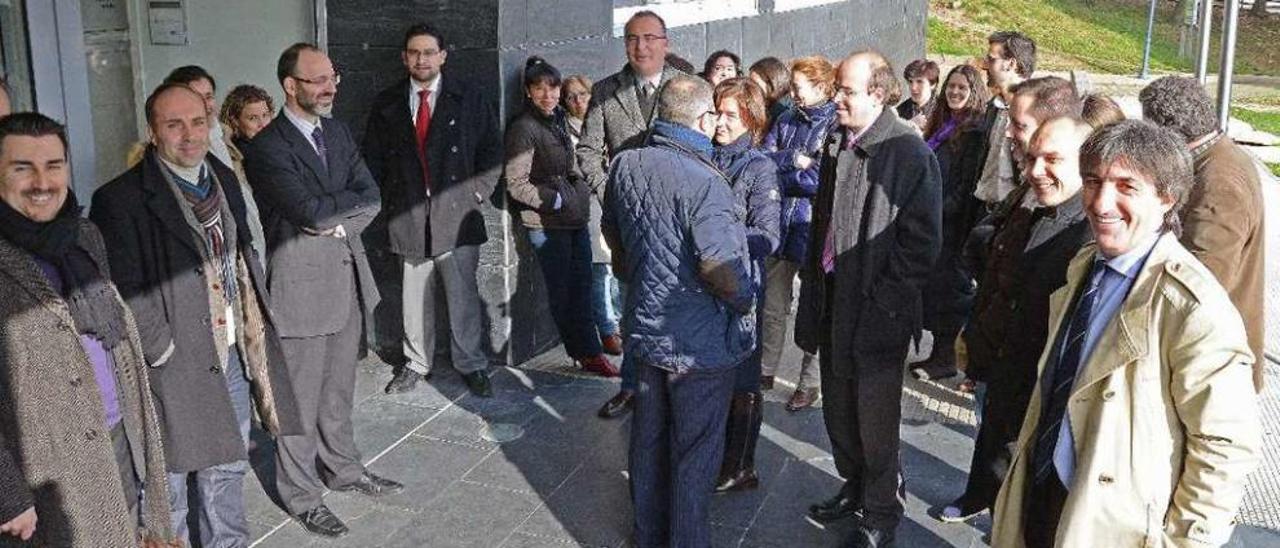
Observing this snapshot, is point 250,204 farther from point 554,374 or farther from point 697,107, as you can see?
point 554,374

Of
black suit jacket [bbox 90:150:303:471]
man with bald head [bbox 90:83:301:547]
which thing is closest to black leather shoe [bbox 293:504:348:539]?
man with bald head [bbox 90:83:301:547]

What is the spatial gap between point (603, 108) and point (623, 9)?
1.88 m

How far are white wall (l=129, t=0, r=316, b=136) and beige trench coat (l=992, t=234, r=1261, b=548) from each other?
17.3ft

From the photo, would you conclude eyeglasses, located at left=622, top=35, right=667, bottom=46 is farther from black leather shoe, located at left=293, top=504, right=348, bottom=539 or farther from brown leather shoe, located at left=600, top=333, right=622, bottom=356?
black leather shoe, located at left=293, top=504, right=348, bottom=539

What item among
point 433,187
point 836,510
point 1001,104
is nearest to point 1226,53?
point 1001,104

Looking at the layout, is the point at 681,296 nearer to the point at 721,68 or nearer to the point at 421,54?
the point at 421,54

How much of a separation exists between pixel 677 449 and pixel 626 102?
101 inches

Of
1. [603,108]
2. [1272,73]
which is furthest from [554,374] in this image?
[1272,73]

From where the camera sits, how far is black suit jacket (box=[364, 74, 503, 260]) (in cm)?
650

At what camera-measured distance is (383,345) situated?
7312mm

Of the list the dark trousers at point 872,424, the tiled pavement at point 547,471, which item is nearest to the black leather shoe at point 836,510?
the tiled pavement at point 547,471

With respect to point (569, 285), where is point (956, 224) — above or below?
above

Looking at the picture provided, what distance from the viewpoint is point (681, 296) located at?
4.42 meters

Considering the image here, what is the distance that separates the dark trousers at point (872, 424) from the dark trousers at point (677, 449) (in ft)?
1.66
